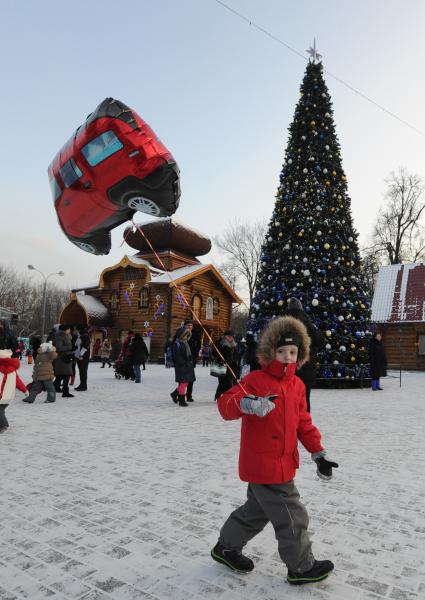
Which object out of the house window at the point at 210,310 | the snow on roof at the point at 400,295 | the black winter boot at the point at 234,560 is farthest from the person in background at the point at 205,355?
the black winter boot at the point at 234,560

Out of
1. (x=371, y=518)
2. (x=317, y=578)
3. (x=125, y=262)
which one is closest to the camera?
(x=317, y=578)

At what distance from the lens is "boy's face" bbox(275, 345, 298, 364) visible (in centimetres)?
264

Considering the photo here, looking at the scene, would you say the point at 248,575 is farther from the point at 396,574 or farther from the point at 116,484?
the point at 116,484

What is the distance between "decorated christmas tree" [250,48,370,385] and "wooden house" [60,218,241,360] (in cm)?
1373

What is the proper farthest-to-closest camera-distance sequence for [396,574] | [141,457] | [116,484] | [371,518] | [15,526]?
1. [141,457]
2. [116,484]
3. [371,518]
4. [15,526]
5. [396,574]

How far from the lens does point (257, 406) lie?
7.82 feet

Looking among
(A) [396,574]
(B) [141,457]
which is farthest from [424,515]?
(B) [141,457]

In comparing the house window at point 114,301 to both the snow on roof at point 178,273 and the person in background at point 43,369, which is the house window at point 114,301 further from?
the person in background at point 43,369

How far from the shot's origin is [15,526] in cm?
326

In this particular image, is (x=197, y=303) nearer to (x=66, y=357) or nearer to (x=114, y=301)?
(x=114, y=301)

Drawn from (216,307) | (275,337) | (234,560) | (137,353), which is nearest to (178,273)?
(216,307)

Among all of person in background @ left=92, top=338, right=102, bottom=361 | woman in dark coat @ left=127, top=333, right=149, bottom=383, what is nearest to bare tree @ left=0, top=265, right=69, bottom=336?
person in background @ left=92, top=338, right=102, bottom=361

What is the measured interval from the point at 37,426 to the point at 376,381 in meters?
11.3

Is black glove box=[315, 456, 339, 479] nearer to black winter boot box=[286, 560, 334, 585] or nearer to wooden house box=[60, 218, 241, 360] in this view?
black winter boot box=[286, 560, 334, 585]
